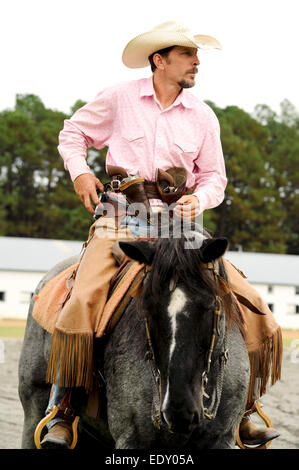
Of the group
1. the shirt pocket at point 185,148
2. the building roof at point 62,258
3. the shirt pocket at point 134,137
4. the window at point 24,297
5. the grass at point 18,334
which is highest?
the shirt pocket at point 134,137

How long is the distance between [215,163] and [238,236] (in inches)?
2236

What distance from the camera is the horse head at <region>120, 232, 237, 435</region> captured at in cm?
367

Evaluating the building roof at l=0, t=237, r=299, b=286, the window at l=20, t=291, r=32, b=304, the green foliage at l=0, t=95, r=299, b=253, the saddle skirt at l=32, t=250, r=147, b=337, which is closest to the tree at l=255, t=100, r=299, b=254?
the green foliage at l=0, t=95, r=299, b=253

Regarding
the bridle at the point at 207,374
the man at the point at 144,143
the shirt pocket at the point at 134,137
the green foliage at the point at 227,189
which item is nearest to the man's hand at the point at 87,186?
the man at the point at 144,143

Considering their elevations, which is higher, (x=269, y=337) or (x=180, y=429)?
(x=269, y=337)

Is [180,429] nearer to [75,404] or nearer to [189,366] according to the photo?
[189,366]

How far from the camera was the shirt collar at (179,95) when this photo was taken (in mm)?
5160

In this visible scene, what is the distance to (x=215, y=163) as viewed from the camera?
5266 mm

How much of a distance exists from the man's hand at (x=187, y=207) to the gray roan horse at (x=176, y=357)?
1.24 ft

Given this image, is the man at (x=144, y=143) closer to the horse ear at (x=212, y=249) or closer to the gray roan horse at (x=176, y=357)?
the gray roan horse at (x=176, y=357)

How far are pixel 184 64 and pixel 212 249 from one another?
1.73 m

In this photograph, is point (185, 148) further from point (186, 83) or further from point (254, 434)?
point (254, 434)

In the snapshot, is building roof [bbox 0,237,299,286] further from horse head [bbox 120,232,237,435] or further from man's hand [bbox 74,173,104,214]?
horse head [bbox 120,232,237,435]
